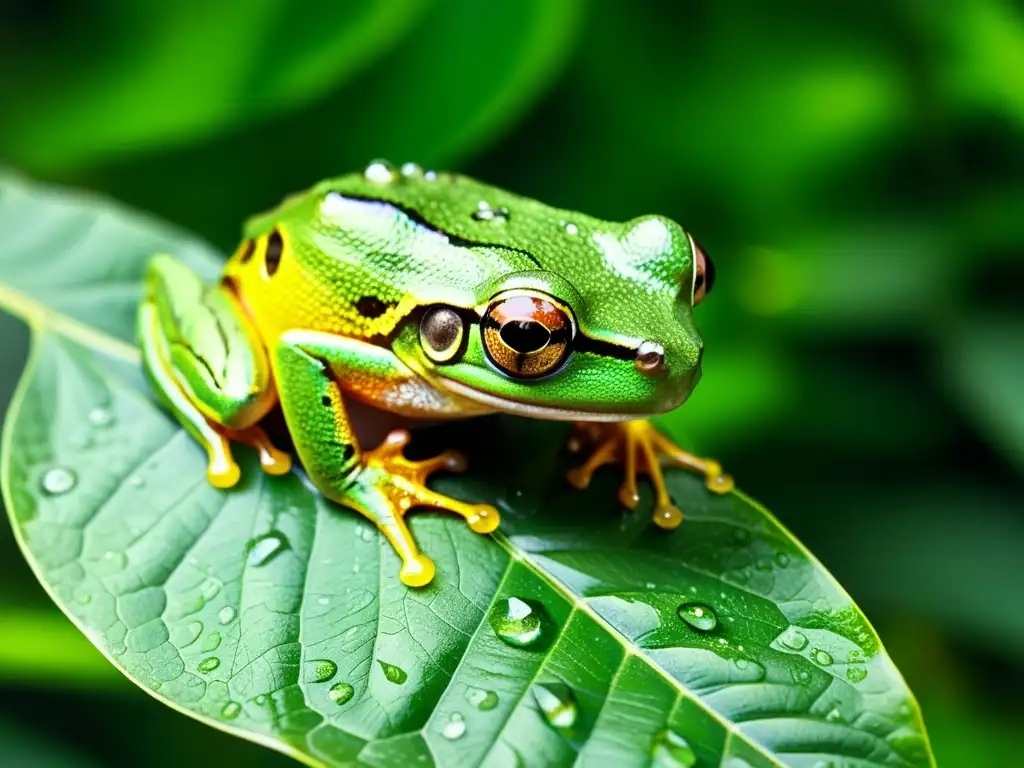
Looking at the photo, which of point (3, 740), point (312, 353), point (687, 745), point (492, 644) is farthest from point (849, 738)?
point (3, 740)

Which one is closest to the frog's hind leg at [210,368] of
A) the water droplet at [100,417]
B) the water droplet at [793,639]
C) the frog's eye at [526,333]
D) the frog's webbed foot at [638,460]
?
the water droplet at [100,417]

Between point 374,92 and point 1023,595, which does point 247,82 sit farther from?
point 1023,595

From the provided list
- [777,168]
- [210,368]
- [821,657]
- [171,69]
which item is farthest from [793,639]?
[171,69]

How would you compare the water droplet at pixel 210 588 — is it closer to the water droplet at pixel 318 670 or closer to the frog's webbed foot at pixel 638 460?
the water droplet at pixel 318 670

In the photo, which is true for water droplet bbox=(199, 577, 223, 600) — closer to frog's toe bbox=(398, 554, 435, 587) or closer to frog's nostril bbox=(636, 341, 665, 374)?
frog's toe bbox=(398, 554, 435, 587)

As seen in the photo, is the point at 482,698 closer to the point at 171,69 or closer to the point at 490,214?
the point at 490,214
